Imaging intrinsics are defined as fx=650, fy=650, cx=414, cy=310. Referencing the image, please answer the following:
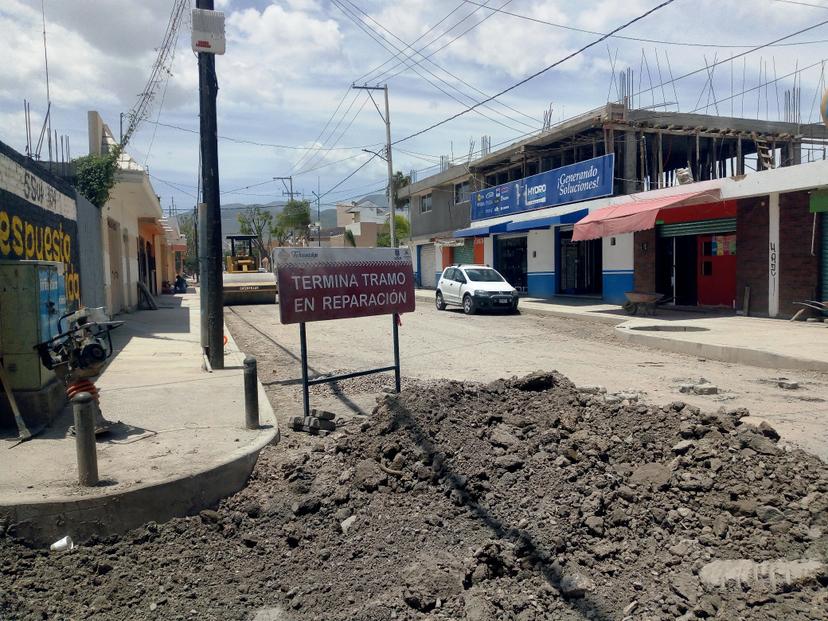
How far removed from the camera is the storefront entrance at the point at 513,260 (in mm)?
30984

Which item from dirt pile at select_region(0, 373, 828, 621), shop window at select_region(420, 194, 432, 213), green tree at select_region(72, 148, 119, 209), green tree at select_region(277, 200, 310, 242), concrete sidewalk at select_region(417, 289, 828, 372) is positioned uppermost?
green tree at select_region(277, 200, 310, 242)

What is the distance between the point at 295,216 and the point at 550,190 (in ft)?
153

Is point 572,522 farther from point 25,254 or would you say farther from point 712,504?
point 25,254

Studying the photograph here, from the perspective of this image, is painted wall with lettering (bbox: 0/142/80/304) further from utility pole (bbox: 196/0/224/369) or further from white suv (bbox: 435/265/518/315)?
white suv (bbox: 435/265/518/315)

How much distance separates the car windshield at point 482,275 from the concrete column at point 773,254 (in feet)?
26.6

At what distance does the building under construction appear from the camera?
1753 centimetres

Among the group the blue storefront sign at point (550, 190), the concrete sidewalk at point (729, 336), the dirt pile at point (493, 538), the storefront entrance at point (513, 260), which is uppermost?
the blue storefront sign at point (550, 190)

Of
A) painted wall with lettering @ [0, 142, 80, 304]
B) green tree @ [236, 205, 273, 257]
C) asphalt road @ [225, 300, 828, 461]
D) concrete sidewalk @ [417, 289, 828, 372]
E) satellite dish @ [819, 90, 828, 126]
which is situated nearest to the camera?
painted wall with lettering @ [0, 142, 80, 304]

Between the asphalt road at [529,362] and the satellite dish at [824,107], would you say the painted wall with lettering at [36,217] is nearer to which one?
the asphalt road at [529,362]

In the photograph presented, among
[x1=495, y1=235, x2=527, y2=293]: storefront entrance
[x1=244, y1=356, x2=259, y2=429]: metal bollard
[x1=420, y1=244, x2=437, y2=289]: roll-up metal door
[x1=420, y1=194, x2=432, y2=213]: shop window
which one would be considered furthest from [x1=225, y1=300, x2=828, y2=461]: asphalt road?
[x1=420, y1=194, x2=432, y2=213]: shop window

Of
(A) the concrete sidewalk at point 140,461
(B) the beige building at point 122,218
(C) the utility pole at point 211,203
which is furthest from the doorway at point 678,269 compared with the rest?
(A) the concrete sidewalk at point 140,461

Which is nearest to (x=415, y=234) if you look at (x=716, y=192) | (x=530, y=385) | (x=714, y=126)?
(x=714, y=126)

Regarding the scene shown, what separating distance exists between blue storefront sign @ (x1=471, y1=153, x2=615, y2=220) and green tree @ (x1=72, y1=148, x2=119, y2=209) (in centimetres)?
1575

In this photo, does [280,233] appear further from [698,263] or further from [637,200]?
[698,263]
